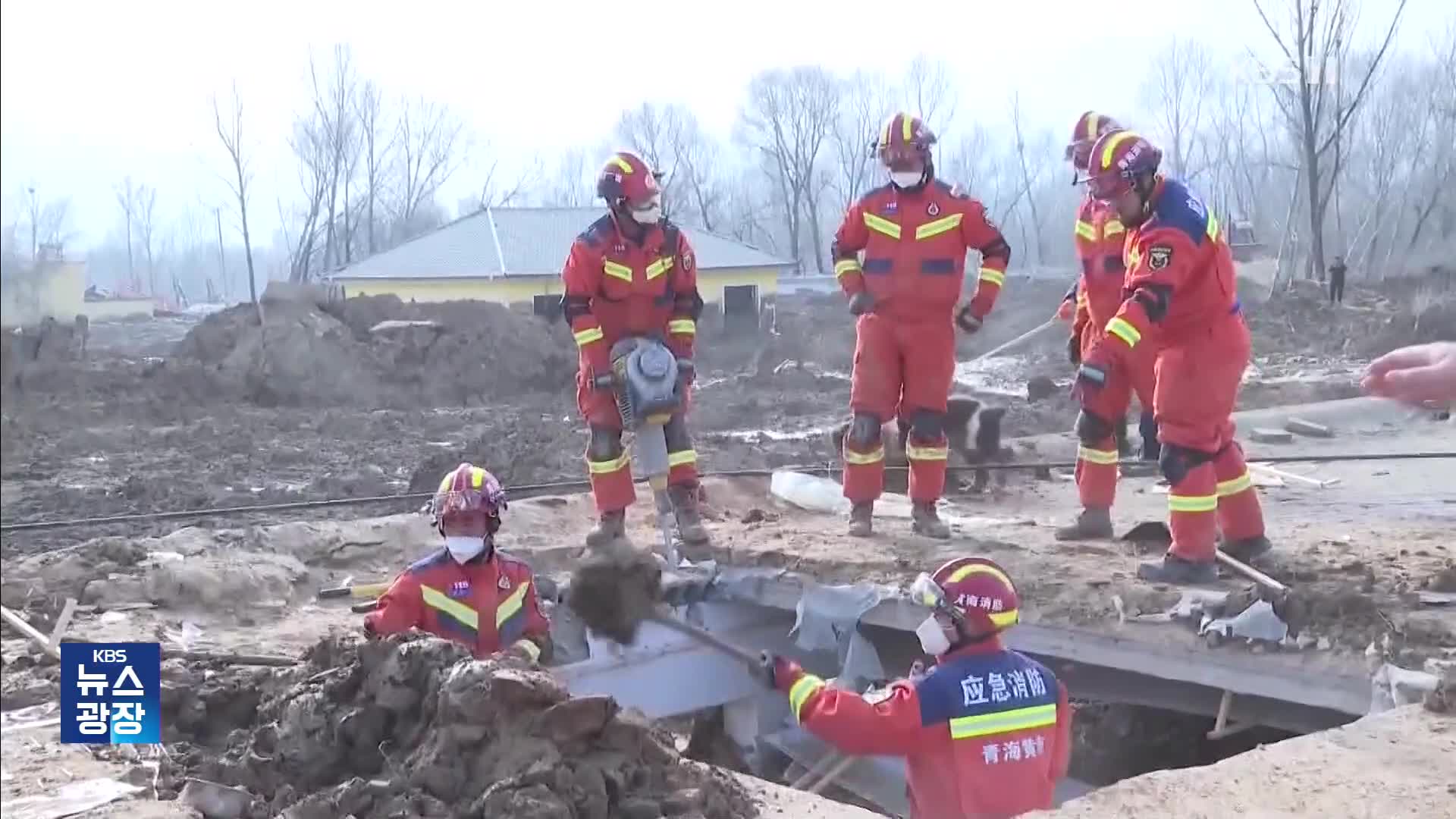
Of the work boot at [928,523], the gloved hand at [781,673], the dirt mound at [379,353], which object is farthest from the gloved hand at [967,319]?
the dirt mound at [379,353]

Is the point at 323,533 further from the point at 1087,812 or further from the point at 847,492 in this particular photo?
the point at 1087,812

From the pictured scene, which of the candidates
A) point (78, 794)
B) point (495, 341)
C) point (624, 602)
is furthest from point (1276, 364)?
point (78, 794)

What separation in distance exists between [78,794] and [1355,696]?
177 inches

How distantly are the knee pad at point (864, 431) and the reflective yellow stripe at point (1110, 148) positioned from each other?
194 cm

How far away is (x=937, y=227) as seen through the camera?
7375mm

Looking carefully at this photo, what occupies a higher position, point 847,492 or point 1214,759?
point 847,492

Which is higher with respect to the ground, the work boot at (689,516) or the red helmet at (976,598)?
the red helmet at (976,598)

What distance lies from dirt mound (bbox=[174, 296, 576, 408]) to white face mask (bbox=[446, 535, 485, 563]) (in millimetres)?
16210

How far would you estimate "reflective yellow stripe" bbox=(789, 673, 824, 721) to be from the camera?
417 centimetres

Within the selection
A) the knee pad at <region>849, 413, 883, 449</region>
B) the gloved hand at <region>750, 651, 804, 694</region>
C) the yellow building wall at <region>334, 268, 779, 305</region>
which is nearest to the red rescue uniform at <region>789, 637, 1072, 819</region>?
the gloved hand at <region>750, 651, 804, 694</region>

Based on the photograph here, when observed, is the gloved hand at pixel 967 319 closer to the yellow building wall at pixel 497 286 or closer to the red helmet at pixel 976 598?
the red helmet at pixel 976 598

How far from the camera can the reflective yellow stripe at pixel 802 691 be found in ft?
13.7

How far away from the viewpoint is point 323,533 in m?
8.50

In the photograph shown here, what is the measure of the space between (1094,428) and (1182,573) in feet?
3.47
